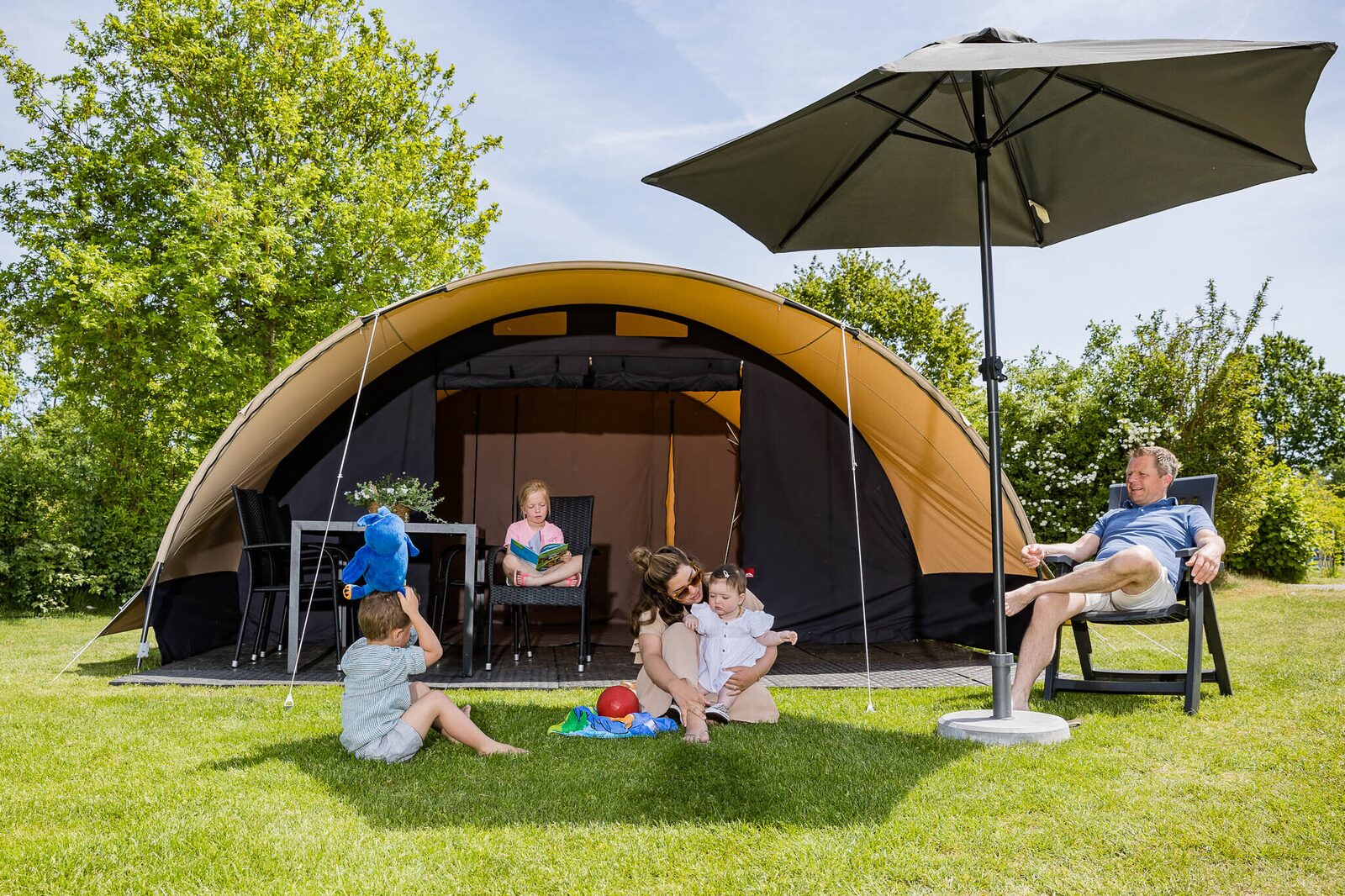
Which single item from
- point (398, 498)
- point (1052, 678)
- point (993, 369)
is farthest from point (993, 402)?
point (398, 498)

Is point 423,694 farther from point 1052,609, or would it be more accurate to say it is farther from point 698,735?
point 1052,609

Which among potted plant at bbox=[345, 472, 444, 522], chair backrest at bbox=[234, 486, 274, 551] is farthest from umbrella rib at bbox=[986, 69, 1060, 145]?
chair backrest at bbox=[234, 486, 274, 551]

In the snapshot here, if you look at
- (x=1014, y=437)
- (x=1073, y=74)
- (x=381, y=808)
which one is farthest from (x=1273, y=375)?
(x=381, y=808)

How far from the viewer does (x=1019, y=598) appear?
3.22m

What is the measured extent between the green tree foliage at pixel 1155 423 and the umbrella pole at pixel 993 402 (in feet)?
22.2

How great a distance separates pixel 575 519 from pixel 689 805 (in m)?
3.18

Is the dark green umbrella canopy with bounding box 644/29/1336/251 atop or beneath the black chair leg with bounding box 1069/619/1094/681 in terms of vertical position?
atop

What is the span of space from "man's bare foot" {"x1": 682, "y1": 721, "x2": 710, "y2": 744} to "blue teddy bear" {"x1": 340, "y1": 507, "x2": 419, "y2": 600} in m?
1.43

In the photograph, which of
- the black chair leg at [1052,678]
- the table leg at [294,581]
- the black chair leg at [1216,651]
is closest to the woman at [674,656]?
the black chair leg at [1052,678]

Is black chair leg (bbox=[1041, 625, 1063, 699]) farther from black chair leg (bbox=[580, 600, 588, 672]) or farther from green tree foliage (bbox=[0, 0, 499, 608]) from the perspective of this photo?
green tree foliage (bbox=[0, 0, 499, 608])

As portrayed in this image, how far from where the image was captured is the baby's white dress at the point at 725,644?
3.29m

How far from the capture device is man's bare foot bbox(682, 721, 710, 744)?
2969 mm

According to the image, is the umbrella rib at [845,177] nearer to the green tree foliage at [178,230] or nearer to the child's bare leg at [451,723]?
the child's bare leg at [451,723]

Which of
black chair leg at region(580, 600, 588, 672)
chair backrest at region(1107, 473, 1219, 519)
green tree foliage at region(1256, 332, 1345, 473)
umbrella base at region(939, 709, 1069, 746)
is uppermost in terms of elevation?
green tree foliage at region(1256, 332, 1345, 473)
